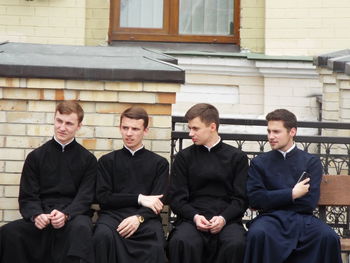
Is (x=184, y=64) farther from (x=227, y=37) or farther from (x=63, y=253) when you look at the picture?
(x=63, y=253)

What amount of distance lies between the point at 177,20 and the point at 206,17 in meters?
0.37

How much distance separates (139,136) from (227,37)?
5549 mm

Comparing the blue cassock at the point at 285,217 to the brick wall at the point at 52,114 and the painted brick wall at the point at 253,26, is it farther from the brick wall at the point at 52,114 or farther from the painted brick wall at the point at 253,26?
the painted brick wall at the point at 253,26

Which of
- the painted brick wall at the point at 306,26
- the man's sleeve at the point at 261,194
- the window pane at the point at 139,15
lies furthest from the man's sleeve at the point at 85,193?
the window pane at the point at 139,15

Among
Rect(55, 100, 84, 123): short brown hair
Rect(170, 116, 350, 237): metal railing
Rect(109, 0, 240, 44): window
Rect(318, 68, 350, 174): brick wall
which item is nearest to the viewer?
Rect(55, 100, 84, 123): short brown hair

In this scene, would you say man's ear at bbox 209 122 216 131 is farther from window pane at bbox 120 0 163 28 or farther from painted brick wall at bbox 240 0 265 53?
window pane at bbox 120 0 163 28

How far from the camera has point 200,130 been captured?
23.2 ft

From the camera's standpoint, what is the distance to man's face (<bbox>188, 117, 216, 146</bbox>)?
7065 mm

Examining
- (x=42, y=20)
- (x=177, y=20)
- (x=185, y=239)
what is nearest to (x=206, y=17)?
(x=177, y=20)

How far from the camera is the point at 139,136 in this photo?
7.02 metres

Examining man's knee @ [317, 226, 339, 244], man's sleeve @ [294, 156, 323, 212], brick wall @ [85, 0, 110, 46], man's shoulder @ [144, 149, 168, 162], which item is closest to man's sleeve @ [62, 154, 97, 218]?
man's shoulder @ [144, 149, 168, 162]

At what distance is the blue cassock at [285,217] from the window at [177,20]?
543 cm

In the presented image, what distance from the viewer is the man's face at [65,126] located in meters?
6.91

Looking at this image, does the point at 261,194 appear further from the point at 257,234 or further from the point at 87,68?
the point at 87,68
